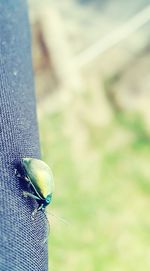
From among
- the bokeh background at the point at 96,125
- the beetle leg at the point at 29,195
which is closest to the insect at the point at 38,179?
the beetle leg at the point at 29,195

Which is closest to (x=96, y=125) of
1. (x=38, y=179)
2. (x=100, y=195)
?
(x=100, y=195)

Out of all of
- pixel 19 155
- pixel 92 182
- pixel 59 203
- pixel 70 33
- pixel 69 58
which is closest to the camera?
pixel 19 155

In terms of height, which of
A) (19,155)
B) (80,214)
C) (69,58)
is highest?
(19,155)

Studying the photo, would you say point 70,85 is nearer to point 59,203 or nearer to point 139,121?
point 139,121

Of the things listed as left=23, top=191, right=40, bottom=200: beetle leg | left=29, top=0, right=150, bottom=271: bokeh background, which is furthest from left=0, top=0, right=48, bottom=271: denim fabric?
left=29, top=0, right=150, bottom=271: bokeh background

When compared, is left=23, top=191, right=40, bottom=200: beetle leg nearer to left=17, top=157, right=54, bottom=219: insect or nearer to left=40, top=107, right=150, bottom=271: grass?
left=17, top=157, right=54, bottom=219: insect

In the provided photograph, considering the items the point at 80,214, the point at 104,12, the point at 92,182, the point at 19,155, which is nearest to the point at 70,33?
the point at 104,12
